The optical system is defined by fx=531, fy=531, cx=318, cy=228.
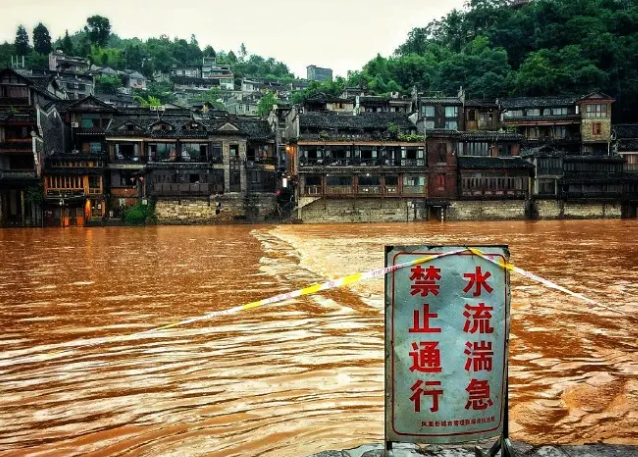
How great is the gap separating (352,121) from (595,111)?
27644 mm

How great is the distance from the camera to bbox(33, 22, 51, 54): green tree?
98.2m

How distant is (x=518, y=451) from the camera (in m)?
3.89

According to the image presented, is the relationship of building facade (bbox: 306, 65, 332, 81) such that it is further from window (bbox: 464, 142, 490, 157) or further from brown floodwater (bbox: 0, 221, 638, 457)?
brown floodwater (bbox: 0, 221, 638, 457)

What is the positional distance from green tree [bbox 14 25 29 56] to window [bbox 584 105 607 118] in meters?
93.2

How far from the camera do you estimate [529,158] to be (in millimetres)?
54094

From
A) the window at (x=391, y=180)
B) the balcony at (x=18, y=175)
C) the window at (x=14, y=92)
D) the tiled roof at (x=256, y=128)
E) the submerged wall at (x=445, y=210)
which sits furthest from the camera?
the tiled roof at (x=256, y=128)

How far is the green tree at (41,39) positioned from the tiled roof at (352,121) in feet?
235

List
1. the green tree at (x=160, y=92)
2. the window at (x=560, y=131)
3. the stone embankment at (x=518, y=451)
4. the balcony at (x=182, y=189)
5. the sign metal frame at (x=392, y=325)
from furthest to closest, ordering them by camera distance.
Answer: the green tree at (x=160, y=92) < the window at (x=560, y=131) < the balcony at (x=182, y=189) < the stone embankment at (x=518, y=451) < the sign metal frame at (x=392, y=325)

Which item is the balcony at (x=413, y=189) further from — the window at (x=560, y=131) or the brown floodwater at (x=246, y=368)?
the brown floodwater at (x=246, y=368)

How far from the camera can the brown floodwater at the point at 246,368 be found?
4.82 meters

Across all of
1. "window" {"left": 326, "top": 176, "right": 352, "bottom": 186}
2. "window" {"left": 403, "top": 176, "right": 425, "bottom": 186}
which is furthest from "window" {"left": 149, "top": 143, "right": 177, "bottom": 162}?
"window" {"left": 403, "top": 176, "right": 425, "bottom": 186}

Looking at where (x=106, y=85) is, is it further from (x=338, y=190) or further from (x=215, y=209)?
(x=338, y=190)

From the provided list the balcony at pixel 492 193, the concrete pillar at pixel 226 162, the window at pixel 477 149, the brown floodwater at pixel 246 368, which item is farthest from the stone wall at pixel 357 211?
the brown floodwater at pixel 246 368

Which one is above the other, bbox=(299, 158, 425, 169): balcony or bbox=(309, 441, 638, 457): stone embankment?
bbox=(299, 158, 425, 169): balcony
